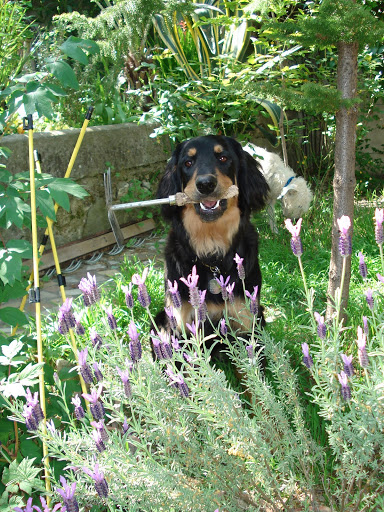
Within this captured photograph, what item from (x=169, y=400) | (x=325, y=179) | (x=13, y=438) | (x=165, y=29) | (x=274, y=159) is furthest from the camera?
(x=325, y=179)

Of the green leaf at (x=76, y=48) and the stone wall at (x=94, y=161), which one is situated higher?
the green leaf at (x=76, y=48)

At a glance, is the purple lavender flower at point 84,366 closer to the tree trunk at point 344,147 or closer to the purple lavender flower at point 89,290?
the purple lavender flower at point 89,290

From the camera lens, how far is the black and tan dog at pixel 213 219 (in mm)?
2730

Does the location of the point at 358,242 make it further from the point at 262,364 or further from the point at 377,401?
the point at 377,401

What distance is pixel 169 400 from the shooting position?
166cm

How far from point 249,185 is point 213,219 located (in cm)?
43

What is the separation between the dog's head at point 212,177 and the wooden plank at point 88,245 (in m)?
1.83

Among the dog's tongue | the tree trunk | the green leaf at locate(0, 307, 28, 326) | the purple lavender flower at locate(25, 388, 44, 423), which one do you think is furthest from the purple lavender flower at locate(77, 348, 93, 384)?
the dog's tongue

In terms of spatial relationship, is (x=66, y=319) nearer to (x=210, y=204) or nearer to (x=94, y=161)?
(x=210, y=204)

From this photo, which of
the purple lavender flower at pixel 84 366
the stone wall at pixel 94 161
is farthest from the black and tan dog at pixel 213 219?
the stone wall at pixel 94 161

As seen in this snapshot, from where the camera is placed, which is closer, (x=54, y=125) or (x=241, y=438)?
(x=241, y=438)

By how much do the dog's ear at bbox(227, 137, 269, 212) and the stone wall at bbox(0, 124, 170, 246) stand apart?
216cm

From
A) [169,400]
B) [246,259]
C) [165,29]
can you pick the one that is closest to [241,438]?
[169,400]

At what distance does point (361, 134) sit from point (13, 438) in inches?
227
